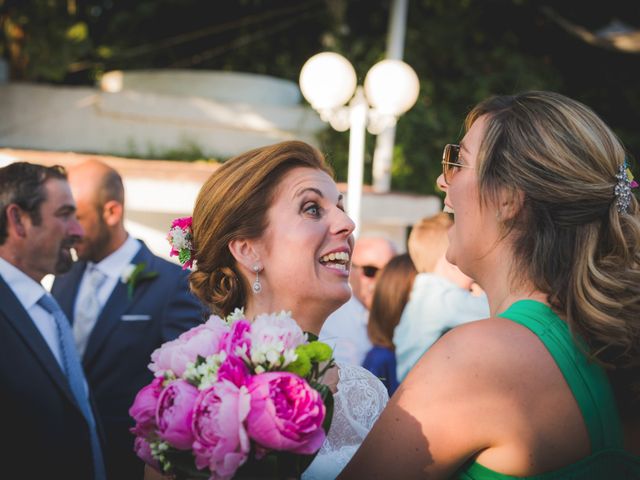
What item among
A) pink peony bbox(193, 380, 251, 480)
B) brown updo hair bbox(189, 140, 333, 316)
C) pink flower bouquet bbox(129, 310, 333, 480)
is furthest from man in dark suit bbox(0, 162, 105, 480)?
pink peony bbox(193, 380, 251, 480)

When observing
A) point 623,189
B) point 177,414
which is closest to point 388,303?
point 623,189

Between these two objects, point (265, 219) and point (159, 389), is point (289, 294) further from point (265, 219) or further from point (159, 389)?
point (159, 389)

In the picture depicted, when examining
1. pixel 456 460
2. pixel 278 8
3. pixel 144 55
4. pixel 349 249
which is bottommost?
pixel 456 460

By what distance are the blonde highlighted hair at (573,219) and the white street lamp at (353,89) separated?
465cm

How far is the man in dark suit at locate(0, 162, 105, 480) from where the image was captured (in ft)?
10.9

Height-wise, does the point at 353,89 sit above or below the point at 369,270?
above

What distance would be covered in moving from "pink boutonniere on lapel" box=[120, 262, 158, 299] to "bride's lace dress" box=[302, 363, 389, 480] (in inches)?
88.2

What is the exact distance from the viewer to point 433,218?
5.14m

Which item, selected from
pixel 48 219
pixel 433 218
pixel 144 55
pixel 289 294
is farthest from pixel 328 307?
pixel 144 55

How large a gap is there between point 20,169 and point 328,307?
2328 mm

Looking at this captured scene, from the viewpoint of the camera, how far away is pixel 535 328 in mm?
1817

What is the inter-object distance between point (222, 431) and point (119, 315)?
3.22 meters

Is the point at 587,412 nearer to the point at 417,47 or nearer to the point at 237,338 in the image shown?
the point at 237,338

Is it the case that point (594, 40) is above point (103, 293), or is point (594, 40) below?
above
